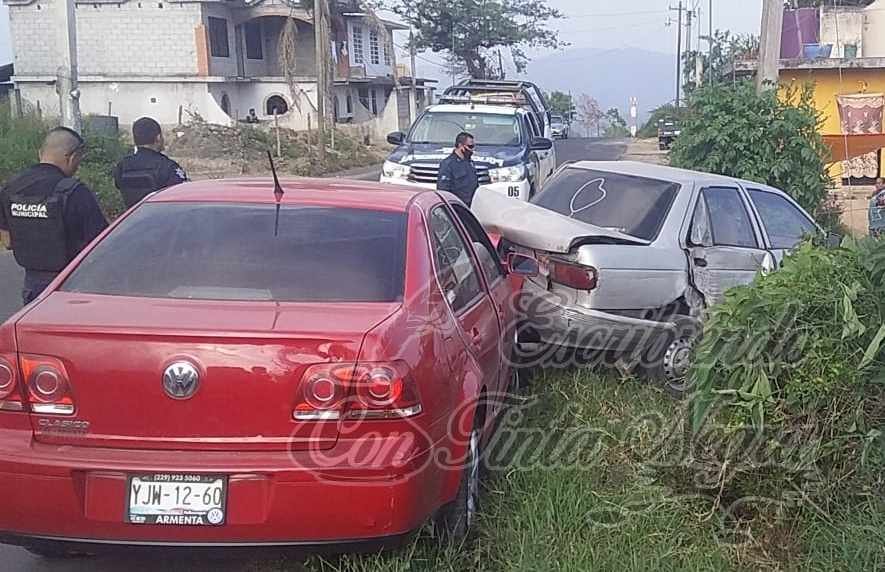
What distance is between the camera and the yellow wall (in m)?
19.7

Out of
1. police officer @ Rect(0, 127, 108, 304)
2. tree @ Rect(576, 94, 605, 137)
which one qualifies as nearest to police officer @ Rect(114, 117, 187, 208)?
police officer @ Rect(0, 127, 108, 304)

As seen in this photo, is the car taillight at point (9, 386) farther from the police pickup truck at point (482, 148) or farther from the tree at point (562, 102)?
the tree at point (562, 102)

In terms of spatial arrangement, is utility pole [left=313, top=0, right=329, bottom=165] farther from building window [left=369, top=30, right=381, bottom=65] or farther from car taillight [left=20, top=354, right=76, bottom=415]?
car taillight [left=20, top=354, right=76, bottom=415]

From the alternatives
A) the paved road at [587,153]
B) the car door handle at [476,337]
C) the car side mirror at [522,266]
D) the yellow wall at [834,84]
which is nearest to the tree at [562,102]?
the paved road at [587,153]

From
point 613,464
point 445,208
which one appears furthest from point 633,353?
point 445,208

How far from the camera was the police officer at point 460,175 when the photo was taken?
33.3ft

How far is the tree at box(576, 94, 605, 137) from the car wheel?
85102 millimetres

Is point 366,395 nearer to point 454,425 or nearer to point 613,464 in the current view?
point 454,425

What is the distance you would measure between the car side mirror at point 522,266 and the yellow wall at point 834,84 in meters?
15.6

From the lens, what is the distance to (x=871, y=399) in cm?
387

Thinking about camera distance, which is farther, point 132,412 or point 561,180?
point 561,180

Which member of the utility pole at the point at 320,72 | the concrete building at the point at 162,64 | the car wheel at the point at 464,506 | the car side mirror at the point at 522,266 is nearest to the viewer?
the car wheel at the point at 464,506

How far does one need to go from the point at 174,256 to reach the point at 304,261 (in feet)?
1.76

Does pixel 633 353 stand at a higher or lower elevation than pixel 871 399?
lower
